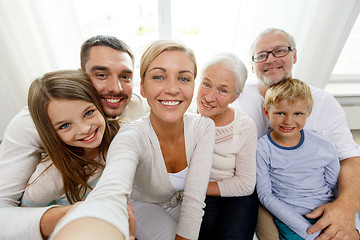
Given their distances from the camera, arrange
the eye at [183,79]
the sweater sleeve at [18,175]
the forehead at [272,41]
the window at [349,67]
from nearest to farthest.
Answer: the sweater sleeve at [18,175], the eye at [183,79], the forehead at [272,41], the window at [349,67]

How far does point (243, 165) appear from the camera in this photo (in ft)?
3.33

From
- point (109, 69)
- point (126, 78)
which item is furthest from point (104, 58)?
point (126, 78)

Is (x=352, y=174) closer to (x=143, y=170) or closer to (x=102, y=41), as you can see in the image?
(x=143, y=170)

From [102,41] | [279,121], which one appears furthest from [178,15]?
[279,121]

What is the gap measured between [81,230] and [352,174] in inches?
56.8

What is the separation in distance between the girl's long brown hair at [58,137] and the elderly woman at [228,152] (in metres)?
0.63

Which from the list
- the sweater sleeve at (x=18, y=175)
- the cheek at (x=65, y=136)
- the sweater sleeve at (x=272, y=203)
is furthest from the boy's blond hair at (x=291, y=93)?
the sweater sleeve at (x=18, y=175)

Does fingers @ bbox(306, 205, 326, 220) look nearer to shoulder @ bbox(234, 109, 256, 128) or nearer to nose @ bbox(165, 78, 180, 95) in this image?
shoulder @ bbox(234, 109, 256, 128)

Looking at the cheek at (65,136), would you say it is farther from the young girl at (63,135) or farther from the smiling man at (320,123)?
the smiling man at (320,123)

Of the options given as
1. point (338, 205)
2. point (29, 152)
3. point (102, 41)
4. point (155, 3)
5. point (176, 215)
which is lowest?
point (176, 215)

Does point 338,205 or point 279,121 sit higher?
point 279,121

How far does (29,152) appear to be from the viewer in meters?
0.82

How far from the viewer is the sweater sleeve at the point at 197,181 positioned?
80 centimetres

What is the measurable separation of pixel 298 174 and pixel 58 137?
133 centimetres
